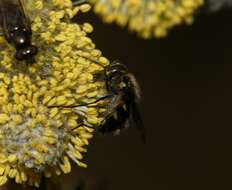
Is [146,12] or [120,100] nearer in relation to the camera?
[120,100]

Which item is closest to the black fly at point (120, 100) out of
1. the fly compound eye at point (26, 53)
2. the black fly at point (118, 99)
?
the black fly at point (118, 99)

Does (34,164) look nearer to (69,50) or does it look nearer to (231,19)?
(69,50)

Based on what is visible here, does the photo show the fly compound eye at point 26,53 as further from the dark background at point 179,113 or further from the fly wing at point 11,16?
the dark background at point 179,113

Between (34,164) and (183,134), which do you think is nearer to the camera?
(34,164)

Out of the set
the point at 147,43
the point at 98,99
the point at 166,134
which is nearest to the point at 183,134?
the point at 166,134

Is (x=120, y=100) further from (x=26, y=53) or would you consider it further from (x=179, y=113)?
(x=179, y=113)

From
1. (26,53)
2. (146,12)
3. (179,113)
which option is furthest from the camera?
(179,113)

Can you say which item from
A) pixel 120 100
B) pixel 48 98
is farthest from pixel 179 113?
pixel 48 98

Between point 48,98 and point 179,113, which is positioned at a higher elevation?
point 48,98
